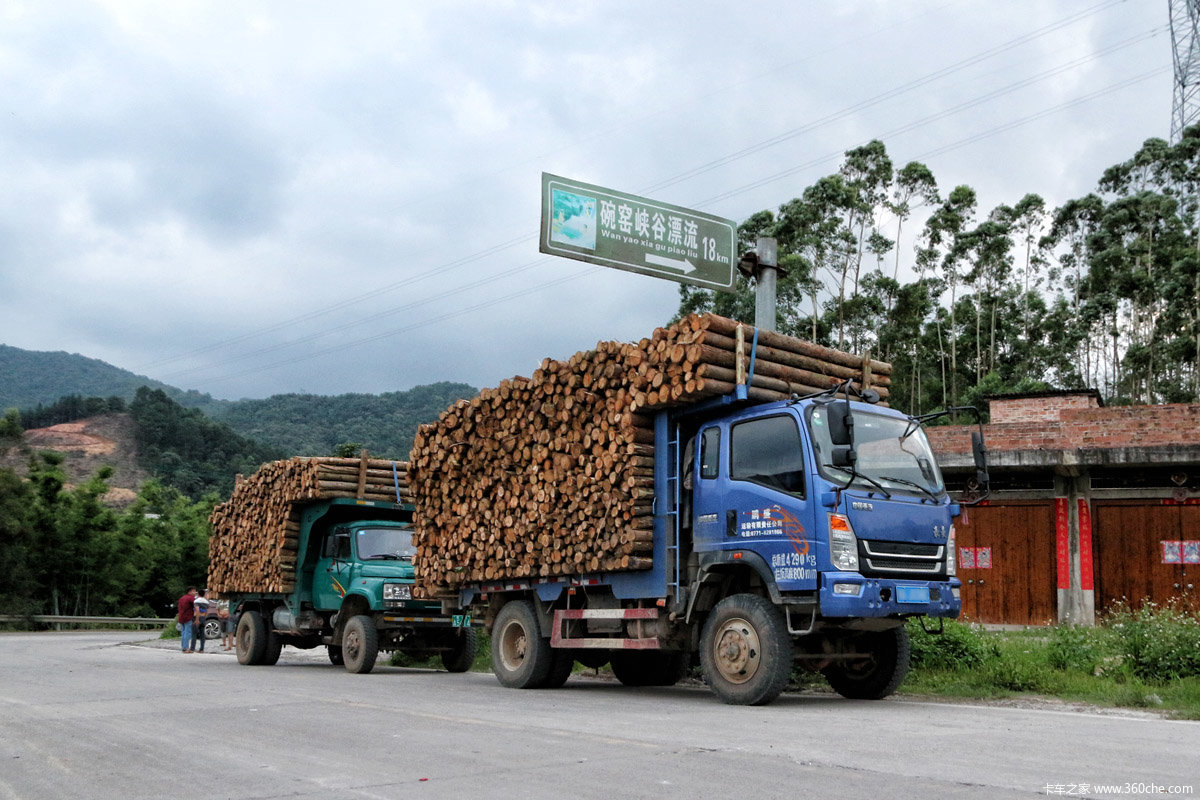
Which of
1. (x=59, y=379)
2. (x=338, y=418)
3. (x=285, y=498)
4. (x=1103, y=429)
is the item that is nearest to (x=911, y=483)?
(x=1103, y=429)

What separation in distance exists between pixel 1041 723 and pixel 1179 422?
11968 mm

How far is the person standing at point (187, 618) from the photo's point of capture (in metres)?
23.5

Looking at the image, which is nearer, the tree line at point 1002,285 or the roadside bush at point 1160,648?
the roadside bush at point 1160,648

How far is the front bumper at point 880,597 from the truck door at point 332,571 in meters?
9.01

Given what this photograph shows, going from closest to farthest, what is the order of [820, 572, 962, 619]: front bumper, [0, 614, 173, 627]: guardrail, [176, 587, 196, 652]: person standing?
1. [820, 572, 962, 619]: front bumper
2. [176, 587, 196, 652]: person standing
3. [0, 614, 173, 627]: guardrail

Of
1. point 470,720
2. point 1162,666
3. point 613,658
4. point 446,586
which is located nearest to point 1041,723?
point 1162,666

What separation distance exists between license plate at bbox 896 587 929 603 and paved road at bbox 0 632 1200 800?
96 centimetres

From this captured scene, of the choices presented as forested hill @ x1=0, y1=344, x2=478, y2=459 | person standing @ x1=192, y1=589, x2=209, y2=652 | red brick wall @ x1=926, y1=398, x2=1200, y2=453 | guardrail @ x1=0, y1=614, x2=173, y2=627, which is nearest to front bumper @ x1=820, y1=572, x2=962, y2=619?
red brick wall @ x1=926, y1=398, x2=1200, y2=453

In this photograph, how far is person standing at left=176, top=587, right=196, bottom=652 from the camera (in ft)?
77.2

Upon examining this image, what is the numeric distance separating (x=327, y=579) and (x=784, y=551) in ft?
30.6

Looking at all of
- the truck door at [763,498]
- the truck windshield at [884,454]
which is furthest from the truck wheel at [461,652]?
the truck windshield at [884,454]

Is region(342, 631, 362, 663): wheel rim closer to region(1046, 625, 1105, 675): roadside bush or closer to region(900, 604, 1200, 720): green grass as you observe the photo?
region(900, 604, 1200, 720): green grass

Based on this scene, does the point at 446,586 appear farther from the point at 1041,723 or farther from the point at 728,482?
the point at 1041,723

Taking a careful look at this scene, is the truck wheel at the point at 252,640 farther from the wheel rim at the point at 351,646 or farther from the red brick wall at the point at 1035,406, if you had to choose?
the red brick wall at the point at 1035,406
